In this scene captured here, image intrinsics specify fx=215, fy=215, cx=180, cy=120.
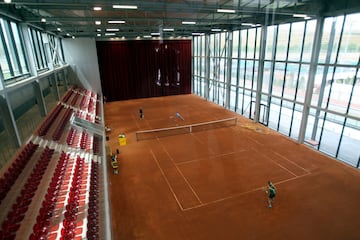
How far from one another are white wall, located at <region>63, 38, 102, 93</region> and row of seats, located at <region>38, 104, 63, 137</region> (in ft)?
32.4

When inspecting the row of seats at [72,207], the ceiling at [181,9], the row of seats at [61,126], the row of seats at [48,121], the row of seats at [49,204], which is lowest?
the row of seats at [72,207]

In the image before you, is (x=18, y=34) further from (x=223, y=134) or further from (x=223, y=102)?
(x=223, y=102)

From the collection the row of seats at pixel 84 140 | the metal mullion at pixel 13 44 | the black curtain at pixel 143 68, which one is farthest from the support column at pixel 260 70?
the metal mullion at pixel 13 44

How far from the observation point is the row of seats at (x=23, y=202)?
5.96m

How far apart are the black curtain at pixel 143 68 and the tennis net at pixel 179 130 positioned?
12.5 metres

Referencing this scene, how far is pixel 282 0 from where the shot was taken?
10.4 m

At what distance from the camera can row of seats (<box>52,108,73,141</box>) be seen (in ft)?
38.9

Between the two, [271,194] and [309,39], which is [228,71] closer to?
[309,39]

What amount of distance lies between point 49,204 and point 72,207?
0.79m

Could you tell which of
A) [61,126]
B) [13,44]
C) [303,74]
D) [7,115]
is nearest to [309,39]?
[303,74]

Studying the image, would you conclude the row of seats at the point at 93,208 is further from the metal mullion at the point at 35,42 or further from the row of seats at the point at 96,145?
the metal mullion at the point at 35,42

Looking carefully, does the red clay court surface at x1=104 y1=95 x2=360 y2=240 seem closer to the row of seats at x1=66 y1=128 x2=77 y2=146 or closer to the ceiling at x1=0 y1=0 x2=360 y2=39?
the row of seats at x1=66 y1=128 x2=77 y2=146

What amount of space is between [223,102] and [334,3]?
1314 centimetres

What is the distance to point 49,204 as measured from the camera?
7242 millimetres
